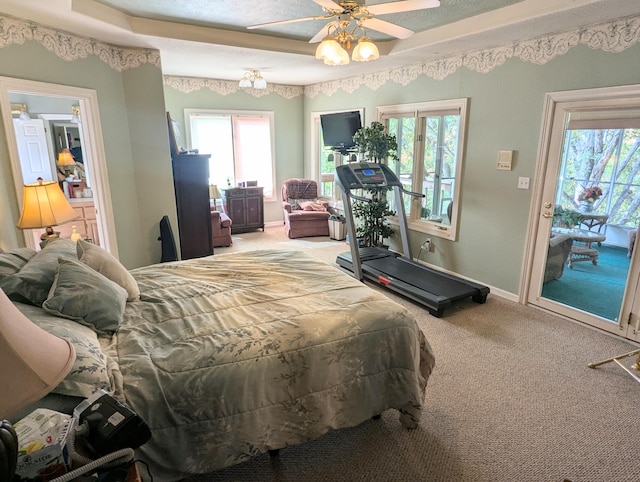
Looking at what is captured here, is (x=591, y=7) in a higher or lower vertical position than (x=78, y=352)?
higher

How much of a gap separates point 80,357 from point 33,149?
15.8 feet

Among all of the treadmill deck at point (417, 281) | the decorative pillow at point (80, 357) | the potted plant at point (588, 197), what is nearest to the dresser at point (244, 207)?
the treadmill deck at point (417, 281)

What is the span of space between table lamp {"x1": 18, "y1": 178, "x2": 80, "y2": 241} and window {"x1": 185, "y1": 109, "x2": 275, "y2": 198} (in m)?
3.82

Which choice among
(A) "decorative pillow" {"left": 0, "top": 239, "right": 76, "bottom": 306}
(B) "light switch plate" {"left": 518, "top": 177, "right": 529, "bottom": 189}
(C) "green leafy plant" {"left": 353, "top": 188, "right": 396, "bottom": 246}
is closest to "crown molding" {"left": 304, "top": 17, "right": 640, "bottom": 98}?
(B) "light switch plate" {"left": 518, "top": 177, "right": 529, "bottom": 189}

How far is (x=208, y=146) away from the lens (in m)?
6.62

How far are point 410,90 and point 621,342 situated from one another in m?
3.58

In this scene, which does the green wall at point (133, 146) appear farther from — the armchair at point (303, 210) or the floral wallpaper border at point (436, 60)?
the armchair at point (303, 210)

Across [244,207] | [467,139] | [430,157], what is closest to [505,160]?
[467,139]

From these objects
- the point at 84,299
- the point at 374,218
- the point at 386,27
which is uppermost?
the point at 386,27

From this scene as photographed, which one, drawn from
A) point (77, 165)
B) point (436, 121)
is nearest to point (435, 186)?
point (436, 121)

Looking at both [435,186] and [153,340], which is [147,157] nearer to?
[153,340]

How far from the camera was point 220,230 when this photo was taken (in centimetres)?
588

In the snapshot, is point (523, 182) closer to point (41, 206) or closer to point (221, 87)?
point (41, 206)

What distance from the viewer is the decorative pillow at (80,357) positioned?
1337mm
